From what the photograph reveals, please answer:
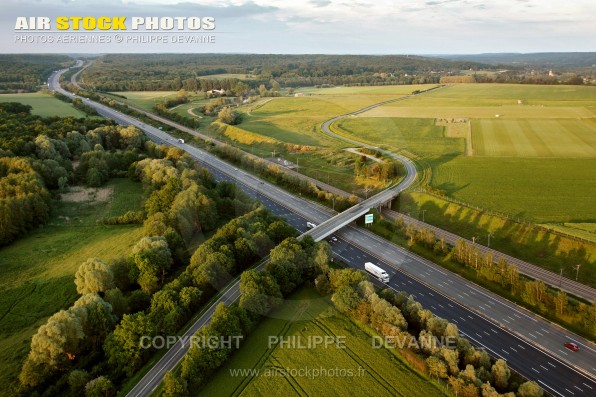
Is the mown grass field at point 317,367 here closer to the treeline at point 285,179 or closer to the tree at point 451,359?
the tree at point 451,359

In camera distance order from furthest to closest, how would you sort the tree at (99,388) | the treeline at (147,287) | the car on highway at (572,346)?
1. the car on highway at (572,346)
2. the treeline at (147,287)
3. the tree at (99,388)

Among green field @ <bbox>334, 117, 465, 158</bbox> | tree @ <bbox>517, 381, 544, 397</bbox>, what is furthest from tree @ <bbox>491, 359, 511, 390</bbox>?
green field @ <bbox>334, 117, 465, 158</bbox>

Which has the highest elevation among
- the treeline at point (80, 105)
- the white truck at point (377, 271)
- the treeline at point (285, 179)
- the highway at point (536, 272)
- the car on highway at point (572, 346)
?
the treeline at point (80, 105)

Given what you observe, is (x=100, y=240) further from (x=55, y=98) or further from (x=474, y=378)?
(x=55, y=98)

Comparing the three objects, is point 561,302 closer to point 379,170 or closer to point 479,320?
point 479,320

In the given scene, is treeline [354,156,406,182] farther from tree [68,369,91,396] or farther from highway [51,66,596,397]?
tree [68,369,91,396]

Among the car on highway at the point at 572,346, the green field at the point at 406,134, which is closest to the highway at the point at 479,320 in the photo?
the car on highway at the point at 572,346
